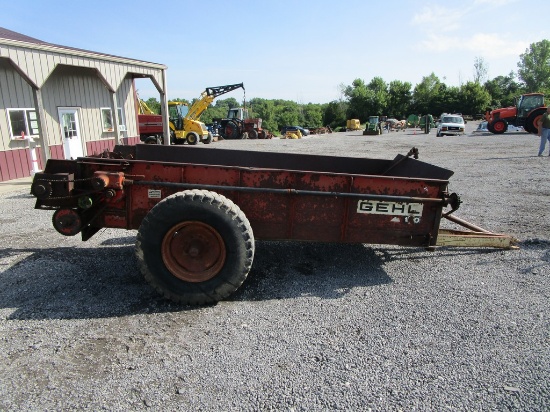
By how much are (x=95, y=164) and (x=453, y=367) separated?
377 centimetres

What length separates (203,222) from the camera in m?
3.37

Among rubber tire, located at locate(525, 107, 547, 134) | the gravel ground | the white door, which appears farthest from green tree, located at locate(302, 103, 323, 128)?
the gravel ground

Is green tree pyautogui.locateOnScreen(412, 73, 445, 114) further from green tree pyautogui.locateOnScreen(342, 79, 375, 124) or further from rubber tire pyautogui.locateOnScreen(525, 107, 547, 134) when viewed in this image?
rubber tire pyautogui.locateOnScreen(525, 107, 547, 134)

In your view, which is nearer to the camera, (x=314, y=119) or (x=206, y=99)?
(x=206, y=99)

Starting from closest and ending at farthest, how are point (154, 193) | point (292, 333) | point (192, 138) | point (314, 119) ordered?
point (292, 333), point (154, 193), point (192, 138), point (314, 119)

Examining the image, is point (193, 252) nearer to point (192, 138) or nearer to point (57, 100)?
point (57, 100)

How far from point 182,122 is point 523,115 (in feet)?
80.0

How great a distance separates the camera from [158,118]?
23.0 meters

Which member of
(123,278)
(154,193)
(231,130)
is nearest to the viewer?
(154,193)

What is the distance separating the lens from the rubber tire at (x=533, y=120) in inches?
958

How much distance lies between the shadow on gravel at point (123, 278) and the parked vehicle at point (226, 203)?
0.42m

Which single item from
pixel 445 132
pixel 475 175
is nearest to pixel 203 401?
pixel 475 175

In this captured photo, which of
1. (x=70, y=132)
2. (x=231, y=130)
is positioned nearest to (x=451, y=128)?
(x=231, y=130)

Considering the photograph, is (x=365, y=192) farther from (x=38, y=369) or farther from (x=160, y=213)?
(x=38, y=369)
